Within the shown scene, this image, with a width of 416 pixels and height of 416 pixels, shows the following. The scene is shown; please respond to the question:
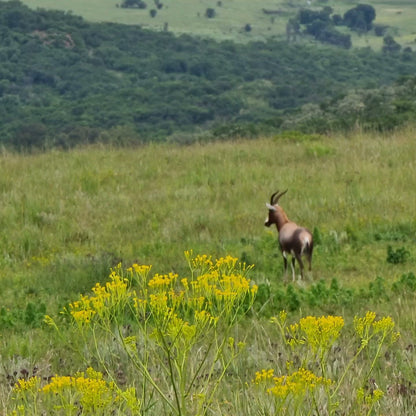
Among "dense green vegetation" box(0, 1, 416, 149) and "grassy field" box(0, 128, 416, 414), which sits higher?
"grassy field" box(0, 128, 416, 414)

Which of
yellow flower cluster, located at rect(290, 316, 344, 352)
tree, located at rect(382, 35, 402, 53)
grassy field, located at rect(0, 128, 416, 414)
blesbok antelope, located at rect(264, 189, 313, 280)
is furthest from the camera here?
tree, located at rect(382, 35, 402, 53)

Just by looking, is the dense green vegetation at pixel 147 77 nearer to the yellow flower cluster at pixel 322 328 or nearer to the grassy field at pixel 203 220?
the grassy field at pixel 203 220

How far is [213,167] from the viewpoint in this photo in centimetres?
1393

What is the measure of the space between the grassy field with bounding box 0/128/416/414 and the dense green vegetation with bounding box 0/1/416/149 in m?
51.8

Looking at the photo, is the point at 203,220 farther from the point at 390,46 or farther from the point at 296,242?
the point at 390,46

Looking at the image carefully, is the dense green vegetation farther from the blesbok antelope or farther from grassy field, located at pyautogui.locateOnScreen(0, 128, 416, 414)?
the blesbok antelope

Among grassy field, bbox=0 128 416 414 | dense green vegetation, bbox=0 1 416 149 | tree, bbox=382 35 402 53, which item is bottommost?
dense green vegetation, bbox=0 1 416 149

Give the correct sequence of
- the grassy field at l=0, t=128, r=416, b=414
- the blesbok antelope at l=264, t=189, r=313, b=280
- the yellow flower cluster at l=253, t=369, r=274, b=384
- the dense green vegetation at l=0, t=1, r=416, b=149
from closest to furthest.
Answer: the yellow flower cluster at l=253, t=369, r=274, b=384
the grassy field at l=0, t=128, r=416, b=414
the blesbok antelope at l=264, t=189, r=313, b=280
the dense green vegetation at l=0, t=1, r=416, b=149

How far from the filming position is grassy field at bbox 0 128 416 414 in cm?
683

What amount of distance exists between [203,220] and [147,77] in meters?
126

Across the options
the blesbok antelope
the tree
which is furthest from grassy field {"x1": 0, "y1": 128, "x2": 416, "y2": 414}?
the tree

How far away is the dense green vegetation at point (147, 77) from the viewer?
315ft

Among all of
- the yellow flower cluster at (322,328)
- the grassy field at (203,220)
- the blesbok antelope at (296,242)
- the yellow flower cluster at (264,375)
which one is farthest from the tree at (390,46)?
the yellow flower cluster at (264,375)

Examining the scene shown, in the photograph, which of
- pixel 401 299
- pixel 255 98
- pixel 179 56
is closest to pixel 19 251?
pixel 401 299
